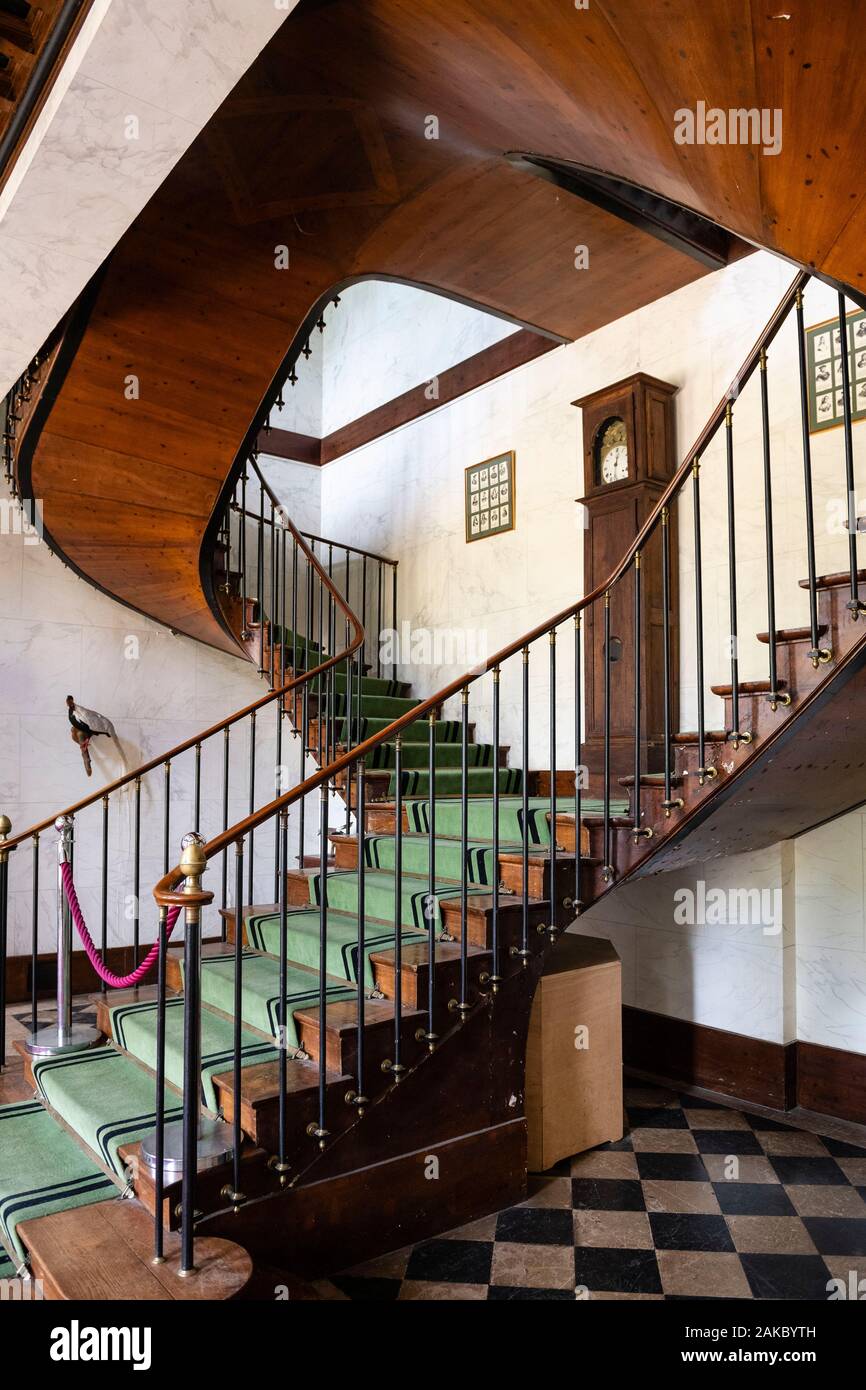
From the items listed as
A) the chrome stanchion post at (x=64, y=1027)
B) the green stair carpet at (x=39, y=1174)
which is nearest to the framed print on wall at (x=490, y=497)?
the chrome stanchion post at (x=64, y=1027)

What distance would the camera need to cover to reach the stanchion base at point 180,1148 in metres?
2.24

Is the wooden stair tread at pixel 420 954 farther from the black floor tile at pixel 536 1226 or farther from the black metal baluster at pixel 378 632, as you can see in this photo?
the black metal baluster at pixel 378 632

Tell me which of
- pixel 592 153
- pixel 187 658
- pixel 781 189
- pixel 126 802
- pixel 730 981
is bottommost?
pixel 730 981

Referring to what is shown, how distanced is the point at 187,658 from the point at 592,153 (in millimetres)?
4661

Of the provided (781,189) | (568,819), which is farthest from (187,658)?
(781,189)

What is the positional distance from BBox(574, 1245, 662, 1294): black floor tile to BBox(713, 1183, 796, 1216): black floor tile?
457 millimetres

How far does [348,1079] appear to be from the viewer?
103 inches

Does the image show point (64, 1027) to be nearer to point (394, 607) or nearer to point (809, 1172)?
point (809, 1172)

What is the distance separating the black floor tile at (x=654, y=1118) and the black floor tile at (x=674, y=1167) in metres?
0.29

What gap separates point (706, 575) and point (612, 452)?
0.87 meters

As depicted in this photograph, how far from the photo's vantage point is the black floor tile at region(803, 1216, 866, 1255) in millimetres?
2777

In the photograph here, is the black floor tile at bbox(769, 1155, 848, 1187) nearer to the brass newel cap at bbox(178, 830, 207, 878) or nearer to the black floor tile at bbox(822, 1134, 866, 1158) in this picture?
the black floor tile at bbox(822, 1134, 866, 1158)

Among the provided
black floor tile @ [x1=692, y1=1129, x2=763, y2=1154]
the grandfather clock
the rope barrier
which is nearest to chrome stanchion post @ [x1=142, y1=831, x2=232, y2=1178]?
the rope barrier

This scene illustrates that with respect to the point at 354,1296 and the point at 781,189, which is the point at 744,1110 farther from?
the point at 781,189
